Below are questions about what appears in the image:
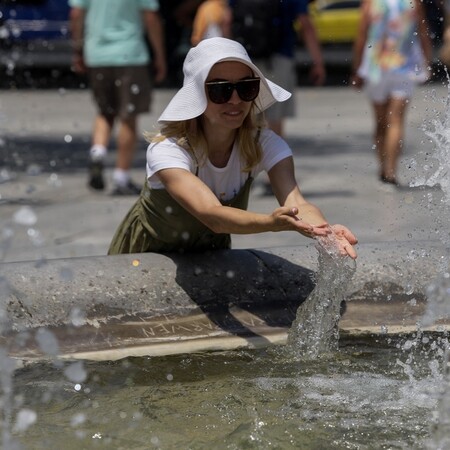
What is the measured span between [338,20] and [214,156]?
11658 millimetres

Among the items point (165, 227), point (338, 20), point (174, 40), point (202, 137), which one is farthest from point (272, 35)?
point (338, 20)

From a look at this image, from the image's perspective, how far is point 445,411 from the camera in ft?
12.1

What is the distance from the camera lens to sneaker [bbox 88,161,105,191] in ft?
28.1

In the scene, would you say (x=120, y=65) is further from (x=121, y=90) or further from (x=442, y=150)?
(x=442, y=150)

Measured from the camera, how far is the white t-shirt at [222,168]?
4.39 meters

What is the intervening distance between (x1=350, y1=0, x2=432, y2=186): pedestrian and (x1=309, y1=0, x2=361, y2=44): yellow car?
7317 mm

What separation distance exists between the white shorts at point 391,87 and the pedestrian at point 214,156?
3905 mm

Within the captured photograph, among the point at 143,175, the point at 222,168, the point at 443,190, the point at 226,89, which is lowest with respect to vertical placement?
the point at 143,175

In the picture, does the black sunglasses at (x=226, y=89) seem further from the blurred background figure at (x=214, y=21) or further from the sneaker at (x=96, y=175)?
the sneaker at (x=96, y=175)

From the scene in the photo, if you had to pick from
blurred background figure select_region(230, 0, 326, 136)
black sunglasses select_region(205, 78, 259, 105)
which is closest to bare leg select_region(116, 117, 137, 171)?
blurred background figure select_region(230, 0, 326, 136)

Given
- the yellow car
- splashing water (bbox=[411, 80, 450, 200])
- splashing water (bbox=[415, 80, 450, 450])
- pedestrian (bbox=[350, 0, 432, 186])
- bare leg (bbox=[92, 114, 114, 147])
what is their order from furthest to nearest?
the yellow car → bare leg (bbox=[92, 114, 114, 147]) → pedestrian (bbox=[350, 0, 432, 186]) → splashing water (bbox=[411, 80, 450, 200]) → splashing water (bbox=[415, 80, 450, 450])

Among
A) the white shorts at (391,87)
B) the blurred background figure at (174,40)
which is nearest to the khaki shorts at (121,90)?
the white shorts at (391,87)

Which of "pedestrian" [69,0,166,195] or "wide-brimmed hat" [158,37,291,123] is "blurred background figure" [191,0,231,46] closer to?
"pedestrian" [69,0,166,195]

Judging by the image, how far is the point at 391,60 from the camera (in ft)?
27.6
